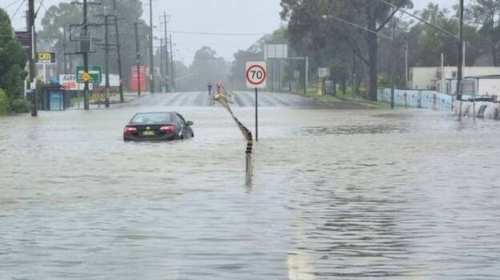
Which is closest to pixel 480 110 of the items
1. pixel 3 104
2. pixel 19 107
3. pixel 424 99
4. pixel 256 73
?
pixel 424 99

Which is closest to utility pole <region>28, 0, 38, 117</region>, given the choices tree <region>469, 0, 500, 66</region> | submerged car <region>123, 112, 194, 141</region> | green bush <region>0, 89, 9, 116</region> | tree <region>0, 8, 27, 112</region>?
green bush <region>0, 89, 9, 116</region>

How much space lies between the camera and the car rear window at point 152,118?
36969 millimetres

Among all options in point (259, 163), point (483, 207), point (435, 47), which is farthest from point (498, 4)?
point (483, 207)

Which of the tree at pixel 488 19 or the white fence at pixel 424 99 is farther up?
the tree at pixel 488 19

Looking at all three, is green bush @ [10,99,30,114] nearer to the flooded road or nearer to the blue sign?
the blue sign

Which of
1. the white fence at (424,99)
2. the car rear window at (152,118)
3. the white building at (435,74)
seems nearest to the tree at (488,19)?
the white building at (435,74)

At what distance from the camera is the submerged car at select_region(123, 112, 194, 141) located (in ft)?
119

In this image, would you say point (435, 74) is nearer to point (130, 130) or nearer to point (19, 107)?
point (19, 107)

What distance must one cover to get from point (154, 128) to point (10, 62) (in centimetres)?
4698

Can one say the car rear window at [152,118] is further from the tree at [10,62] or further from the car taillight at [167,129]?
the tree at [10,62]

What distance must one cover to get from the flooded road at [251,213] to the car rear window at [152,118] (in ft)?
12.5

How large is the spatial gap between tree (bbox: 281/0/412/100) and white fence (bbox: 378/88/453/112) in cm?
438

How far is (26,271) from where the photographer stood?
35.3 feet

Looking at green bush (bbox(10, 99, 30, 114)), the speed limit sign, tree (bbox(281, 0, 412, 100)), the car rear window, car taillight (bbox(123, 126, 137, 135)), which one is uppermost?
tree (bbox(281, 0, 412, 100))
